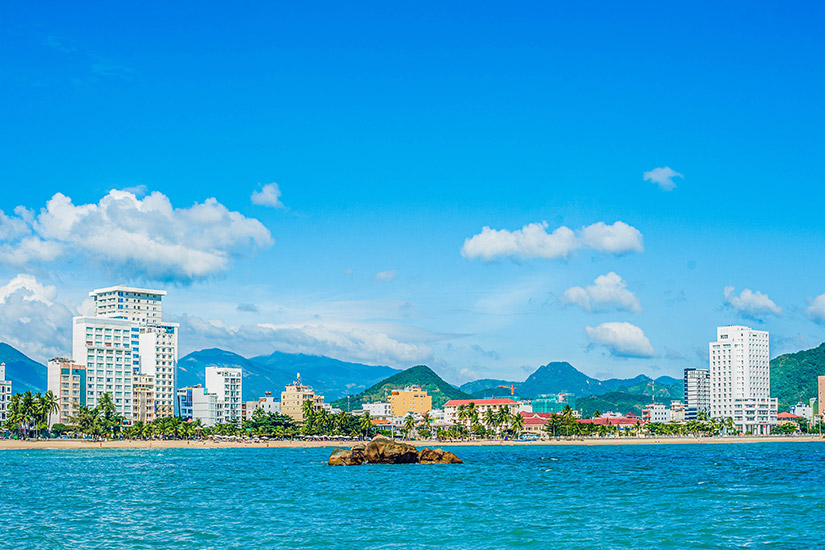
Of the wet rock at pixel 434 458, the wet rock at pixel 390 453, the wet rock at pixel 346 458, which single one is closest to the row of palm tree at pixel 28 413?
the wet rock at pixel 346 458

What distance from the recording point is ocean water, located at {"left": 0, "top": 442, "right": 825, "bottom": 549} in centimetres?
4634

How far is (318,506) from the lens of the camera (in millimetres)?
62312

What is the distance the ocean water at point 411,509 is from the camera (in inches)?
1825

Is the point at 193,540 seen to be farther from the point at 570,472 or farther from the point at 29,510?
the point at 570,472

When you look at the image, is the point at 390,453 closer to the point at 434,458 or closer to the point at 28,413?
the point at 434,458

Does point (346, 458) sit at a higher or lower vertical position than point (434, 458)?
higher

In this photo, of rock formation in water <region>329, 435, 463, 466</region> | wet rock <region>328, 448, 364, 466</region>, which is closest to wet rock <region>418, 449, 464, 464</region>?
rock formation in water <region>329, 435, 463, 466</region>

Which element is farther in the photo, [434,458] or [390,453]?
[434,458]

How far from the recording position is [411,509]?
6022 cm

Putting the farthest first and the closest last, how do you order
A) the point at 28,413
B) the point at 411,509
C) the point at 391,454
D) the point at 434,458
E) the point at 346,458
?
1. the point at 28,413
2. the point at 434,458
3. the point at 391,454
4. the point at 346,458
5. the point at 411,509

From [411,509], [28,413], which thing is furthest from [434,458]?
[28,413]

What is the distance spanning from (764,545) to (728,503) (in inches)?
756

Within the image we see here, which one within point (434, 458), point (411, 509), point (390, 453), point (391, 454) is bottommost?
point (434, 458)

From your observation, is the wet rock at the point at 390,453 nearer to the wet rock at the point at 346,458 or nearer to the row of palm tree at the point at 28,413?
the wet rock at the point at 346,458
